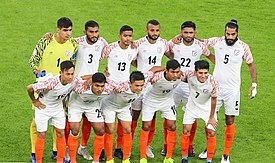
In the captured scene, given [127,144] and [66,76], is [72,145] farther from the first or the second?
[66,76]

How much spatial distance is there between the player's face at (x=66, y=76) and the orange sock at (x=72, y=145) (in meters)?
0.94

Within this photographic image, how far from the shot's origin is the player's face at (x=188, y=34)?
12.4 meters

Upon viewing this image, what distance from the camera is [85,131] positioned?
41.3 ft

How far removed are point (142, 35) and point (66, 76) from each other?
8084 mm

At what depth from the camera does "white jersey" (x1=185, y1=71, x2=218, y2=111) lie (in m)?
11.9

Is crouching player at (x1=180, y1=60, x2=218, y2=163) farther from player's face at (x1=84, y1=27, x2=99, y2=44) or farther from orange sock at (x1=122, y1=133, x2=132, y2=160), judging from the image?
player's face at (x1=84, y1=27, x2=99, y2=44)

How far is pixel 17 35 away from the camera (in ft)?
61.5

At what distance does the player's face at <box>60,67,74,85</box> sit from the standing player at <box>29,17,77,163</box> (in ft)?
1.92

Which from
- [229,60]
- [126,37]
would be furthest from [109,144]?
[229,60]

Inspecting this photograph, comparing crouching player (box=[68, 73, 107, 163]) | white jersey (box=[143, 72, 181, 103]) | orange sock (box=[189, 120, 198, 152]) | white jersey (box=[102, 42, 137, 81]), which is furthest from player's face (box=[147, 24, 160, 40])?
orange sock (box=[189, 120, 198, 152])

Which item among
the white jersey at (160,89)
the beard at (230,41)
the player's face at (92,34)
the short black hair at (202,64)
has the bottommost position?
the white jersey at (160,89)

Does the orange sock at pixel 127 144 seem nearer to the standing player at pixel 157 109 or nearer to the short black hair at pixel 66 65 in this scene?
the standing player at pixel 157 109

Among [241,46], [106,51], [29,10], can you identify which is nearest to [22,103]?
[106,51]

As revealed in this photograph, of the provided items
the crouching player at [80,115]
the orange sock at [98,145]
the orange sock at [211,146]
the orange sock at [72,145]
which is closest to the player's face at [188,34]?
the orange sock at [211,146]
